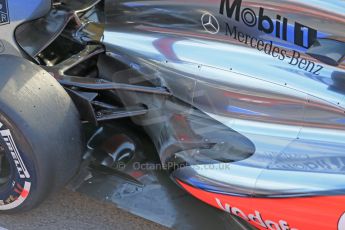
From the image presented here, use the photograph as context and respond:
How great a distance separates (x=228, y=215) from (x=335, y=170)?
0.57 meters

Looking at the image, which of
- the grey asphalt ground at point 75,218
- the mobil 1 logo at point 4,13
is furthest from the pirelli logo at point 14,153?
the mobil 1 logo at point 4,13

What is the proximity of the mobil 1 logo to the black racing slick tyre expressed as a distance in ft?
0.85

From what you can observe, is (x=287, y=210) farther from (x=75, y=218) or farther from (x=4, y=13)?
(x=4, y=13)

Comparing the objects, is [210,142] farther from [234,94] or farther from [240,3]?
[240,3]

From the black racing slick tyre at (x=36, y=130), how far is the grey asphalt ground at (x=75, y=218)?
0.79 feet

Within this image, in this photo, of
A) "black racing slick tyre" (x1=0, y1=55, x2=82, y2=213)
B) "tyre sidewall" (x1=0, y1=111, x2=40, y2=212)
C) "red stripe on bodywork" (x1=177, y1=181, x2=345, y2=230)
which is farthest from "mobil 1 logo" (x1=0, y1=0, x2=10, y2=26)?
"red stripe on bodywork" (x1=177, y1=181, x2=345, y2=230)

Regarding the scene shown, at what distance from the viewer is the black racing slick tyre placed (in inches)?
93.8

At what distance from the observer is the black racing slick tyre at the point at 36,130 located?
7.82 feet

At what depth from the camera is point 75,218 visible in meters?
2.80

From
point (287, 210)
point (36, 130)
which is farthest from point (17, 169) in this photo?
point (287, 210)

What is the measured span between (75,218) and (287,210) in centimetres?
118

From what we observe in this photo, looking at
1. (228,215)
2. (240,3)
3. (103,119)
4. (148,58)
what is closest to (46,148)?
(103,119)

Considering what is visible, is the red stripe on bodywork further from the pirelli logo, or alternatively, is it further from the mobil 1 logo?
the mobil 1 logo

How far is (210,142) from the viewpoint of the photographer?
2.49m
